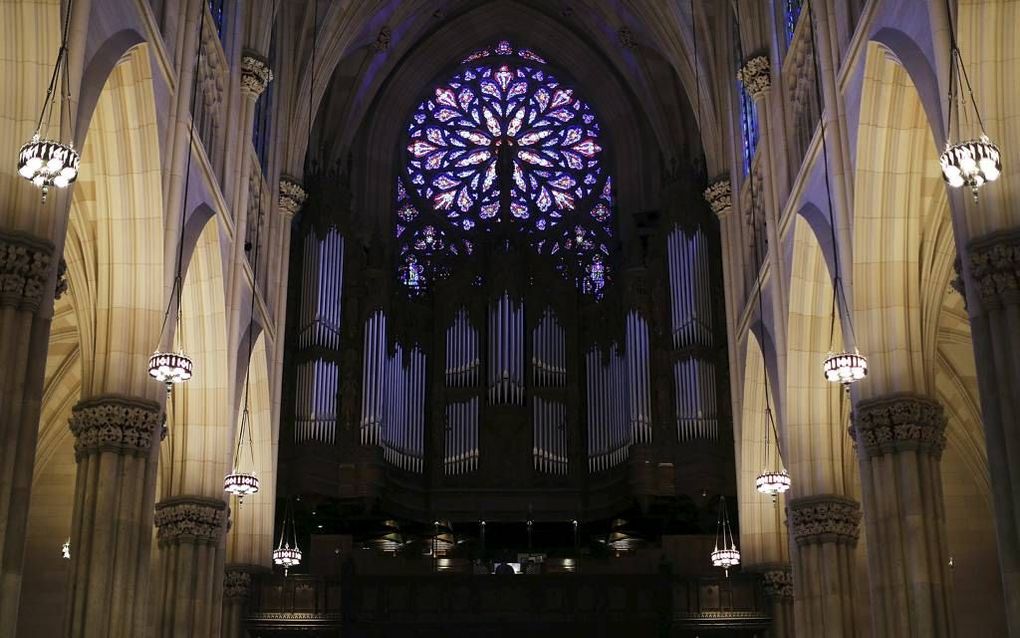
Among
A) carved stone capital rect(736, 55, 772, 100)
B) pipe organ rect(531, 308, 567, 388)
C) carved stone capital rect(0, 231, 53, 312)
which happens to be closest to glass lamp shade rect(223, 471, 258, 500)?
carved stone capital rect(0, 231, 53, 312)

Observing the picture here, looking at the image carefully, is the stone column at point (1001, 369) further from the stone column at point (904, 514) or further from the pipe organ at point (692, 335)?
the pipe organ at point (692, 335)

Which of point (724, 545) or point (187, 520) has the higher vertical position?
point (724, 545)

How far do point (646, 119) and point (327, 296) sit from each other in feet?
36.7

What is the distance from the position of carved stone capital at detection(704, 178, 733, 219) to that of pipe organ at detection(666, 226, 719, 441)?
1701 millimetres

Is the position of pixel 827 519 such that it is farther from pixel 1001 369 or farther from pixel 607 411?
pixel 607 411

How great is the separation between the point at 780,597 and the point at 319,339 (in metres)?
12.8

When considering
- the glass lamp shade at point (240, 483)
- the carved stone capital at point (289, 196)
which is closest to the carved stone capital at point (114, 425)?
the glass lamp shade at point (240, 483)

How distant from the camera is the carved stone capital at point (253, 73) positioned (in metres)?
28.3

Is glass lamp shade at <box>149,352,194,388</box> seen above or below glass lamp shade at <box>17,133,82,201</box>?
below

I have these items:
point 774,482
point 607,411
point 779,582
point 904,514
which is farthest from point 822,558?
point 607,411

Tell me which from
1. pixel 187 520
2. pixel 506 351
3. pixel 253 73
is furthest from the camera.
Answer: pixel 506 351

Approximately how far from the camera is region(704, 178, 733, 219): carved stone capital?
3294 centimetres

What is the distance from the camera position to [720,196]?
108ft

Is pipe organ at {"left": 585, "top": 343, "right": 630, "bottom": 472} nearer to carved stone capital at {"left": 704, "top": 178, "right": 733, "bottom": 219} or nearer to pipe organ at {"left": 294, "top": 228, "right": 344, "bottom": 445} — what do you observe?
carved stone capital at {"left": 704, "top": 178, "right": 733, "bottom": 219}
